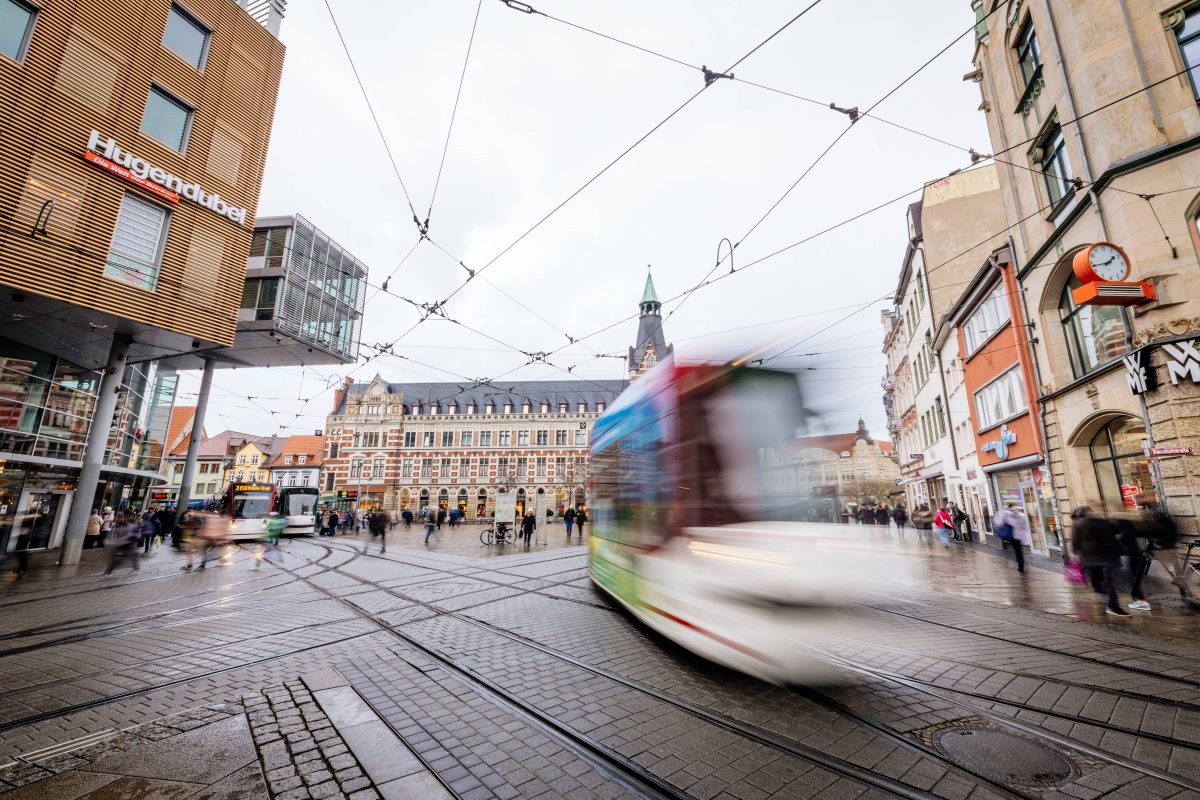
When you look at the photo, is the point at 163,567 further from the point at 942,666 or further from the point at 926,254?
the point at 926,254

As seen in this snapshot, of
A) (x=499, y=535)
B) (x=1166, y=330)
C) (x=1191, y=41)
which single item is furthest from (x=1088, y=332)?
(x=499, y=535)

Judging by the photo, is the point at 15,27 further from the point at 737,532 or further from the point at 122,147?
the point at 737,532

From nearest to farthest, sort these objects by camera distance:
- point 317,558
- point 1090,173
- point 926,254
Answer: point 1090,173 → point 317,558 → point 926,254

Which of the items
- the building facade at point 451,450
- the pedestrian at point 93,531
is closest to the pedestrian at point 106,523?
the pedestrian at point 93,531

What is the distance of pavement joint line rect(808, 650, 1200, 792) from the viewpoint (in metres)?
3.03

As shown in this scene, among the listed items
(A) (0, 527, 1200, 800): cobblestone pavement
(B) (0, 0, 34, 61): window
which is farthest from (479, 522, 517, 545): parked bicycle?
(B) (0, 0, 34, 61): window

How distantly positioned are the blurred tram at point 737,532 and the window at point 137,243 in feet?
57.1

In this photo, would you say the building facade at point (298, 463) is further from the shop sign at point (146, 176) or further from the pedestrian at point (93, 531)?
the shop sign at point (146, 176)

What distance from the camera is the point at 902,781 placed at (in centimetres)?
302

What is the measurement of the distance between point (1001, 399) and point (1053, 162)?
780 centimetres

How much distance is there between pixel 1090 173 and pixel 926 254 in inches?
570

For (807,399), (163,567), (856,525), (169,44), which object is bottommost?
(163,567)

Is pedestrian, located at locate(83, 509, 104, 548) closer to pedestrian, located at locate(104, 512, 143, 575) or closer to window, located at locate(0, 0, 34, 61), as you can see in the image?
pedestrian, located at locate(104, 512, 143, 575)

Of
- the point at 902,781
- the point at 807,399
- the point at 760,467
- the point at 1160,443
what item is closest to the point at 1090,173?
the point at 1160,443
